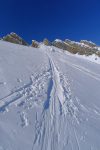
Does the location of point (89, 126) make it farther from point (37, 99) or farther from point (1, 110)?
point (1, 110)

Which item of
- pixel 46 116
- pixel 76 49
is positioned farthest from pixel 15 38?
pixel 46 116

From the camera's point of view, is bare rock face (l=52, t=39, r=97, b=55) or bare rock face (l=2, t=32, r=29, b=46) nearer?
bare rock face (l=2, t=32, r=29, b=46)

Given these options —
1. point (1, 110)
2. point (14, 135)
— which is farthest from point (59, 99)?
point (14, 135)

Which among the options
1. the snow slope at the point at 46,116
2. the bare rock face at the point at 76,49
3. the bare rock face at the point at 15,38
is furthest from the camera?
the bare rock face at the point at 76,49

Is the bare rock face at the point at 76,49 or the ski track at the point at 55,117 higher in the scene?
the ski track at the point at 55,117

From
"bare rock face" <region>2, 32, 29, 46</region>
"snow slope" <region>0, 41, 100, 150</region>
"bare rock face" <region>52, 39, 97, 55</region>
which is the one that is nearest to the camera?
→ "snow slope" <region>0, 41, 100, 150</region>

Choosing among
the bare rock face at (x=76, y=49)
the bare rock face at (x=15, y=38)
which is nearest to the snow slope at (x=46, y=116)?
the bare rock face at (x=76, y=49)

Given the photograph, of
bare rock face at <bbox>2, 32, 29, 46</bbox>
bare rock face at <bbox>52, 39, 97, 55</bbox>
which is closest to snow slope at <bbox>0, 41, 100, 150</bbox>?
bare rock face at <bbox>52, 39, 97, 55</bbox>

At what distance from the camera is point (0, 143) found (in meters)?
5.06

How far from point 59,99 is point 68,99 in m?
0.50

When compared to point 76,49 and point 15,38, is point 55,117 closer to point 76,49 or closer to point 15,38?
point 15,38

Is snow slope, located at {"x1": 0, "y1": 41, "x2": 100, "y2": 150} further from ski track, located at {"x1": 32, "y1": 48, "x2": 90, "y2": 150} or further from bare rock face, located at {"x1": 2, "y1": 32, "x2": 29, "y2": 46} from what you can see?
bare rock face, located at {"x1": 2, "y1": 32, "x2": 29, "y2": 46}

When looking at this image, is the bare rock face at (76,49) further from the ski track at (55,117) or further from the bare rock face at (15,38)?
the ski track at (55,117)

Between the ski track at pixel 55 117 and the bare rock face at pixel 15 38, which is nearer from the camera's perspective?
the ski track at pixel 55 117
